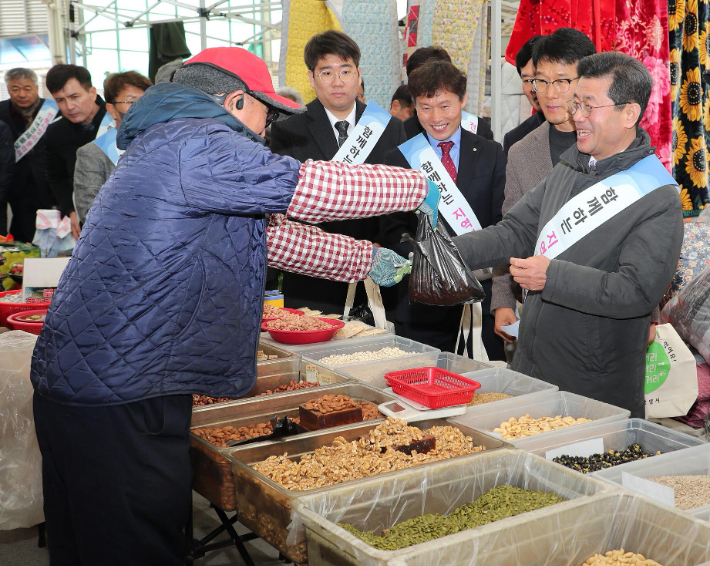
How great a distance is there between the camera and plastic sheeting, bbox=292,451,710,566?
126cm

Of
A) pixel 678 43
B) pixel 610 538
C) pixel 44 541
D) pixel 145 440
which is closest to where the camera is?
pixel 610 538

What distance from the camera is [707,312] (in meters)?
3.06

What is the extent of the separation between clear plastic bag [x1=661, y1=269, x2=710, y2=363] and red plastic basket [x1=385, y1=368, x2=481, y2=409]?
152 centimetres

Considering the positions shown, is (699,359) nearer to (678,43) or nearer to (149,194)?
(678,43)

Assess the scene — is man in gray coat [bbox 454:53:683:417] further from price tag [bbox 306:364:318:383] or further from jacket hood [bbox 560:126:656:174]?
price tag [bbox 306:364:318:383]

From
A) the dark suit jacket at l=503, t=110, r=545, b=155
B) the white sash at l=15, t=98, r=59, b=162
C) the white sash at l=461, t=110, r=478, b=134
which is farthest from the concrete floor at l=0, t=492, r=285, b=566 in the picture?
the white sash at l=15, t=98, r=59, b=162

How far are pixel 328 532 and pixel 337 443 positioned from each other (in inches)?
21.4

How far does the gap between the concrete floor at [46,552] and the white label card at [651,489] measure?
5.43 ft

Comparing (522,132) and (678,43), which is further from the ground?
(678,43)

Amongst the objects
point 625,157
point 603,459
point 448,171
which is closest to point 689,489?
A: point 603,459

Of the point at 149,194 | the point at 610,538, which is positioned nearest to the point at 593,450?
the point at 610,538

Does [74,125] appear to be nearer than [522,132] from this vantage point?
No

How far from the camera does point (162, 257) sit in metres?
1.54

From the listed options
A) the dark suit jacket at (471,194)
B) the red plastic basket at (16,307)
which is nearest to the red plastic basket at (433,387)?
the dark suit jacket at (471,194)
